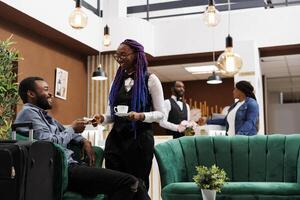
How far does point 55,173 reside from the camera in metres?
2.69

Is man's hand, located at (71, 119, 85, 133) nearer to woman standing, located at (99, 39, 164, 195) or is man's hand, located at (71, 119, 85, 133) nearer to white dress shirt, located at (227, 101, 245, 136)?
woman standing, located at (99, 39, 164, 195)

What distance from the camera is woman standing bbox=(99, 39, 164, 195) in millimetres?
2863

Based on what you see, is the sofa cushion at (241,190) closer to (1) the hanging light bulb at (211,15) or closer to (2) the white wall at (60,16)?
(1) the hanging light bulb at (211,15)

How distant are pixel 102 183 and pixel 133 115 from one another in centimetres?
44

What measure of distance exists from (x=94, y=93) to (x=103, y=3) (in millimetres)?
1760

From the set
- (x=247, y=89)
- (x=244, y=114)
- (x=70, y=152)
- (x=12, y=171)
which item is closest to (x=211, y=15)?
(x=247, y=89)

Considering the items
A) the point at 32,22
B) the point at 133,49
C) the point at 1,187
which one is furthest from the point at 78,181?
the point at 32,22

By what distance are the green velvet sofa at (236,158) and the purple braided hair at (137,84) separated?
0.81 m

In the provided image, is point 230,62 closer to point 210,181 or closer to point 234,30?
point 234,30

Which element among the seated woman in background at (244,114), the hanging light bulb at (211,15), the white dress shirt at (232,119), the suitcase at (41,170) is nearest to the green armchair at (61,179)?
→ the suitcase at (41,170)

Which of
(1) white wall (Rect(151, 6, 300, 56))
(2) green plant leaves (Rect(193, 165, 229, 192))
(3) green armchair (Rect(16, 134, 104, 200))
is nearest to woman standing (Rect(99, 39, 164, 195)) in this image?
(3) green armchair (Rect(16, 134, 104, 200))

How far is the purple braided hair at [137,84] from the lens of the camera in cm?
294

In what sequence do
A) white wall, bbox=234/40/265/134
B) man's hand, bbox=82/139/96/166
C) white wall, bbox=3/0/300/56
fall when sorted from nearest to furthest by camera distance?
man's hand, bbox=82/139/96/166 < white wall, bbox=234/40/265/134 < white wall, bbox=3/0/300/56

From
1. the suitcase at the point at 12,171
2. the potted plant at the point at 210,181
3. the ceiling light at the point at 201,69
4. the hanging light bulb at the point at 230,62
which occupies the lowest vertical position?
the potted plant at the point at 210,181
